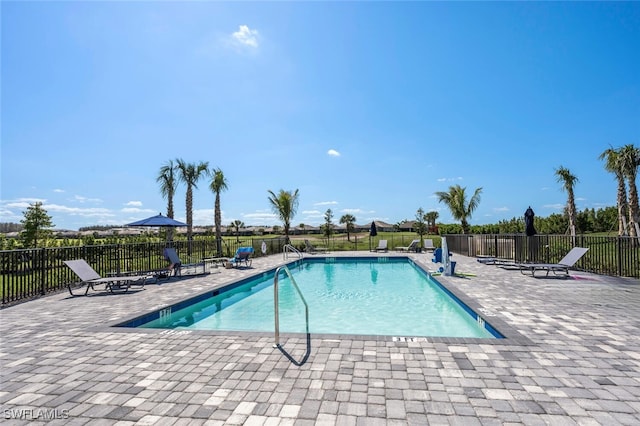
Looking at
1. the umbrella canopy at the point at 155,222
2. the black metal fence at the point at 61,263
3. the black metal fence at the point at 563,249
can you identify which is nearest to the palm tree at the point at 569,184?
the black metal fence at the point at 563,249

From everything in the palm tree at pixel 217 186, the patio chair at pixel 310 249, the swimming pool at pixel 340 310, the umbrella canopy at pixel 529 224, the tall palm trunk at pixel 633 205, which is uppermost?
the palm tree at pixel 217 186

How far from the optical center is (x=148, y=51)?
9.30m

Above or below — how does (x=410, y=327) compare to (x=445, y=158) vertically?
below

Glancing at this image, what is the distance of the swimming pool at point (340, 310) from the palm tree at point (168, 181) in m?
14.4

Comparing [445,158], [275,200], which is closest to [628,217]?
[445,158]

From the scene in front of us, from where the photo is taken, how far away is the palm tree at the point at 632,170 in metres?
16.4

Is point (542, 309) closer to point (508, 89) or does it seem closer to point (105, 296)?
point (105, 296)

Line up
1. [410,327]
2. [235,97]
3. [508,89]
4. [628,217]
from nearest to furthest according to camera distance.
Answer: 1. [410,327]
2. [235,97]
3. [508,89]
4. [628,217]

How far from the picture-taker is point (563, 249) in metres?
10.6

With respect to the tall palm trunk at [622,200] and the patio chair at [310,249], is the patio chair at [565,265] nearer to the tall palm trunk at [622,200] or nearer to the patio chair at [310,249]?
the patio chair at [310,249]

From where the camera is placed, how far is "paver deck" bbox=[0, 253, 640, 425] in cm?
219

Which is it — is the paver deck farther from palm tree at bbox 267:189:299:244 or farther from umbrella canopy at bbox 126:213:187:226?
palm tree at bbox 267:189:299:244

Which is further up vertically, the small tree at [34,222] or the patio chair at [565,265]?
the small tree at [34,222]

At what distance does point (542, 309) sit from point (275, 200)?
18833 mm
